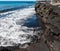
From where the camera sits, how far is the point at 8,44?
10766 millimetres

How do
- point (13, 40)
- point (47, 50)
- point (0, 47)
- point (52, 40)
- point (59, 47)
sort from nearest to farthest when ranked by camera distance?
point (59, 47), point (47, 50), point (52, 40), point (0, 47), point (13, 40)

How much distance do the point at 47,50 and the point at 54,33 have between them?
201 cm

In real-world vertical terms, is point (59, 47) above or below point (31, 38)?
above

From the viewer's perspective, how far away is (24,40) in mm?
11586

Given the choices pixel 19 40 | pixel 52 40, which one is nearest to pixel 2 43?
pixel 19 40

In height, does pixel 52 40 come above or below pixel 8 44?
above

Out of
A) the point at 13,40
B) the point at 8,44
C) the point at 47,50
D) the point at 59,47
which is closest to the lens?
the point at 59,47

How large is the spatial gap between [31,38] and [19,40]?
3.28ft

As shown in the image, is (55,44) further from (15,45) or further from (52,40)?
(15,45)

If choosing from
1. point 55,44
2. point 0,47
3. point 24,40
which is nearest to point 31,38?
point 24,40

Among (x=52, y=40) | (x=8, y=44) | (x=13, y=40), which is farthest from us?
(x=13, y=40)

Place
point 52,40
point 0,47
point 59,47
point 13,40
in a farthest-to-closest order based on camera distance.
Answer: point 13,40, point 0,47, point 52,40, point 59,47

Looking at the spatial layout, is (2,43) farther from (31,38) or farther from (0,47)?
(31,38)

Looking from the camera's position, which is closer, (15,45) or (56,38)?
(56,38)
